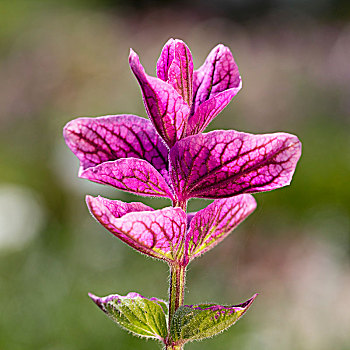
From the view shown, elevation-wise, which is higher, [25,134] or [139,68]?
[139,68]

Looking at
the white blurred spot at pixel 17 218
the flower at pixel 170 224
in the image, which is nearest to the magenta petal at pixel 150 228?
the flower at pixel 170 224

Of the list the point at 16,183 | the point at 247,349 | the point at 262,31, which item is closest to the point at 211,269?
the point at 247,349

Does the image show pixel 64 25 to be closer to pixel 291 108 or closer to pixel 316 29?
pixel 316 29

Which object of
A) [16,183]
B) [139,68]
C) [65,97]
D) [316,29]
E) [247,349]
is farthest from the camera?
[316,29]

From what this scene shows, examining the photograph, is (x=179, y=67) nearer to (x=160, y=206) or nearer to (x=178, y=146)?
(x=178, y=146)

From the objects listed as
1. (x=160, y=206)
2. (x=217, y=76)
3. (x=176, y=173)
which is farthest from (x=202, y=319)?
(x=160, y=206)

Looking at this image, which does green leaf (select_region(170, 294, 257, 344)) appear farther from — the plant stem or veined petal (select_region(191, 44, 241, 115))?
veined petal (select_region(191, 44, 241, 115))

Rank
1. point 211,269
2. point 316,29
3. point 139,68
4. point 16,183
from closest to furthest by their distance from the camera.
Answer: point 139,68
point 211,269
point 16,183
point 316,29

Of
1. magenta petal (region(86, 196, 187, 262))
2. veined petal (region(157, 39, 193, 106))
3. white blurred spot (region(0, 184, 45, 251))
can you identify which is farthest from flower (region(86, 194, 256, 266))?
white blurred spot (region(0, 184, 45, 251))
